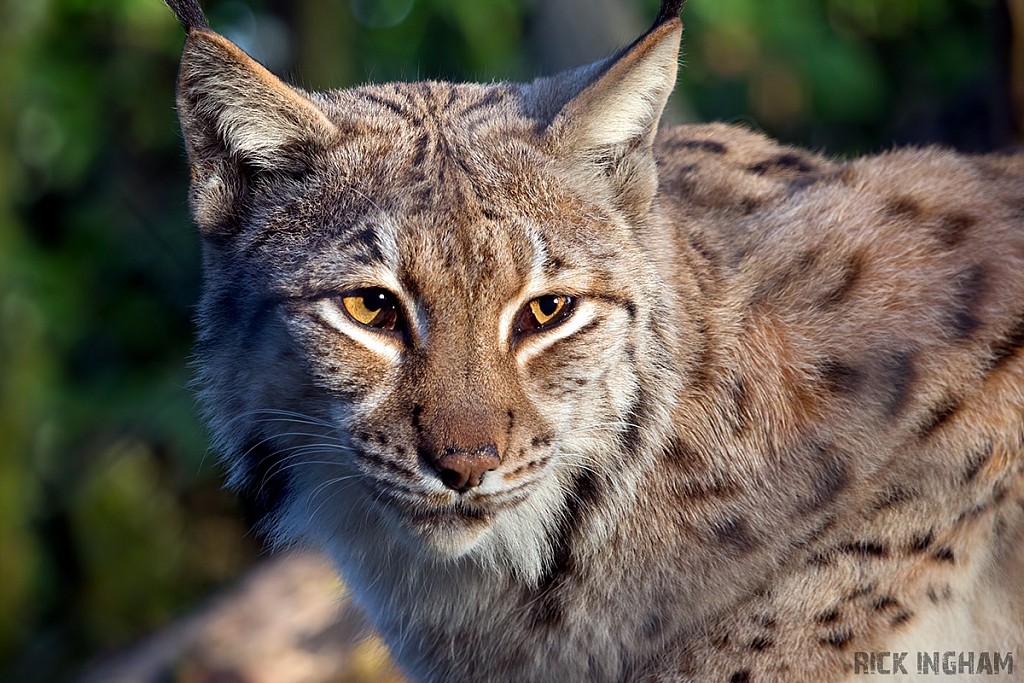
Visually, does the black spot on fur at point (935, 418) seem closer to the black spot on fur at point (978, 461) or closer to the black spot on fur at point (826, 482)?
the black spot on fur at point (978, 461)

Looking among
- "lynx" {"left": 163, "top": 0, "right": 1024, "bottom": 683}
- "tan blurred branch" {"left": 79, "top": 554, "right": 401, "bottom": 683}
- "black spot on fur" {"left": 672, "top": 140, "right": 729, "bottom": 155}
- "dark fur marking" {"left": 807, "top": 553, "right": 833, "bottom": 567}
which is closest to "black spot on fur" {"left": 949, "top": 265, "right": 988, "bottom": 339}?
"lynx" {"left": 163, "top": 0, "right": 1024, "bottom": 683}

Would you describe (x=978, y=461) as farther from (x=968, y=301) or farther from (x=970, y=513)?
(x=968, y=301)

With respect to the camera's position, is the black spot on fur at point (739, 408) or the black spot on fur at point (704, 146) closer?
the black spot on fur at point (739, 408)

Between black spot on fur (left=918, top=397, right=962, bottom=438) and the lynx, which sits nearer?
the lynx

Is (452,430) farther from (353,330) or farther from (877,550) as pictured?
(877,550)

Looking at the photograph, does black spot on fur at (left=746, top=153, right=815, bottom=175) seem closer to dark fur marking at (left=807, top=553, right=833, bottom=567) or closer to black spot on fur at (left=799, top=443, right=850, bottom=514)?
black spot on fur at (left=799, top=443, right=850, bottom=514)

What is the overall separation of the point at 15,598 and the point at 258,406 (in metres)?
6.41

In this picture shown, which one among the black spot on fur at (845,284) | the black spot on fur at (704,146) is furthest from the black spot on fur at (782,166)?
the black spot on fur at (845,284)

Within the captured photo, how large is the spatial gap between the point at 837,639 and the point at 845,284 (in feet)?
3.42

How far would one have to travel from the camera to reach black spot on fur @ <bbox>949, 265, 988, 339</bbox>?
3.07m

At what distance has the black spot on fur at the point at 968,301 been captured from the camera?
Result: 10.1ft

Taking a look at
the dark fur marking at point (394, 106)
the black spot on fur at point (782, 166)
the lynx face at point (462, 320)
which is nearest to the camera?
the lynx face at point (462, 320)

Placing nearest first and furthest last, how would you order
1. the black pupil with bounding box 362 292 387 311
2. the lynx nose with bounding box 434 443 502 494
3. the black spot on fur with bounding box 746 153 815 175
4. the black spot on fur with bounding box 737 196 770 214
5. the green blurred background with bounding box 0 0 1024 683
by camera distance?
the lynx nose with bounding box 434 443 502 494
the black pupil with bounding box 362 292 387 311
the black spot on fur with bounding box 737 196 770 214
the black spot on fur with bounding box 746 153 815 175
the green blurred background with bounding box 0 0 1024 683

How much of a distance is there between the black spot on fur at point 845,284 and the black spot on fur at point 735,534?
2.29 feet
